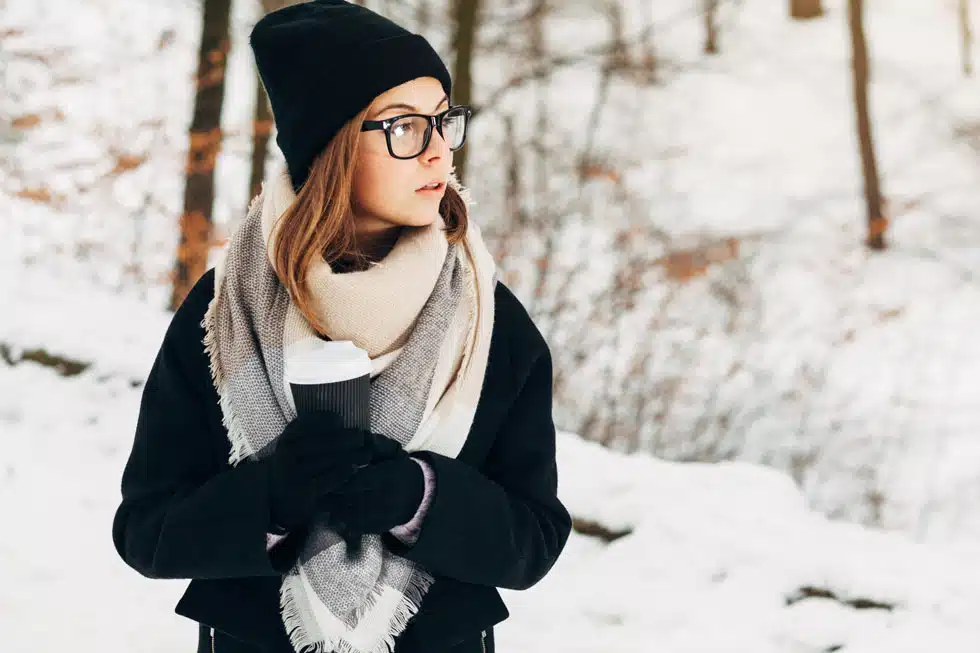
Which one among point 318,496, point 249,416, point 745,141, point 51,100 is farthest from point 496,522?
point 745,141

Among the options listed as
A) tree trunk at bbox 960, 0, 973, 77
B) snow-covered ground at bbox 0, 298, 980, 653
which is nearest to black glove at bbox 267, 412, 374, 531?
snow-covered ground at bbox 0, 298, 980, 653

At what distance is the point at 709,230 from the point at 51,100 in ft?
29.6

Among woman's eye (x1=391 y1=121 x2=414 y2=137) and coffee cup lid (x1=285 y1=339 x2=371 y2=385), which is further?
woman's eye (x1=391 y1=121 x2=414 y2=137)

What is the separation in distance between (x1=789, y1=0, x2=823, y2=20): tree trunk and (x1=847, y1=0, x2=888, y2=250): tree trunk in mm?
8777

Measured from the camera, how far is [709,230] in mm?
14562

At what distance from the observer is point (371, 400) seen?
140 cm

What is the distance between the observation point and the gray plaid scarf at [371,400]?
1389 millimetres

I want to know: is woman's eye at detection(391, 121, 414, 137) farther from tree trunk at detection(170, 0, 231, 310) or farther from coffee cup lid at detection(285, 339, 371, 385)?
tree trunk at detection(170, 0, 231, 310)

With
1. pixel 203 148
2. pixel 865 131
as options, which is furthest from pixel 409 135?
pixel 865 131

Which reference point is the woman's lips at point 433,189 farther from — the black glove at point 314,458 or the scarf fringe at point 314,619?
the scarf fringe at point 314,619

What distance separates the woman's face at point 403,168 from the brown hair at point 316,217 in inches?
0.9

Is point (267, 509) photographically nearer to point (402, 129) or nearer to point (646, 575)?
point (402, 129)

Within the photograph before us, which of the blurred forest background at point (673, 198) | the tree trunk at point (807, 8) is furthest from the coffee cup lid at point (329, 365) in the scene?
the tree trunk at point (807, 8)

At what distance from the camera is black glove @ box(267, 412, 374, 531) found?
1237 mm
